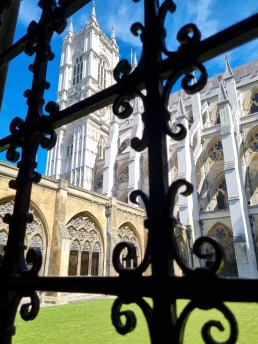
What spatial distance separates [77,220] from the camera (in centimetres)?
1220

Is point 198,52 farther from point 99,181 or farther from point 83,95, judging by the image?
point 83,95

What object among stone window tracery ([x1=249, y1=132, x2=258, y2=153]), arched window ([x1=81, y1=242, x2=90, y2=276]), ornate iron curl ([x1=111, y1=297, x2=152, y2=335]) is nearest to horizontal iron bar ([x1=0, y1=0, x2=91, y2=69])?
ornate iron curl ([x1=111, y1=297, x2=152, y2=335])

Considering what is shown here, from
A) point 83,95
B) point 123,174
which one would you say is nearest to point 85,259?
point 123,174

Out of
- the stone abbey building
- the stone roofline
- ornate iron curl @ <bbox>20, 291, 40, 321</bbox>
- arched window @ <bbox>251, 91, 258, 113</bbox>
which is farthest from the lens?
arched window @ <bbox>251, 91, 258, 113</bbox>

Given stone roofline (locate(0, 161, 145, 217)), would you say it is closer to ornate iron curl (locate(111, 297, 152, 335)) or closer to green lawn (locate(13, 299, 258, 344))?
green lawn (locate(13, 299, 258, 344))

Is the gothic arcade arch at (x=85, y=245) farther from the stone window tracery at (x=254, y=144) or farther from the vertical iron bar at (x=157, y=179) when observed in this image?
the stone window tracery at (x=254, y=144)

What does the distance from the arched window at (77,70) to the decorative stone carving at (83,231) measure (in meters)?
29.8

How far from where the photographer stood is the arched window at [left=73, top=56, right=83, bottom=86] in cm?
3753

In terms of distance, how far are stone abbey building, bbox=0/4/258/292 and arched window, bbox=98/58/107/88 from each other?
17cm

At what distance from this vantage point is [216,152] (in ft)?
76.1

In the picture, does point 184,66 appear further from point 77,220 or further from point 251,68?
point 251,68

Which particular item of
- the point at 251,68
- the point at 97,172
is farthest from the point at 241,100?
the point at 97,172

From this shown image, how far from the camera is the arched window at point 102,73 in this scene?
37366 mm

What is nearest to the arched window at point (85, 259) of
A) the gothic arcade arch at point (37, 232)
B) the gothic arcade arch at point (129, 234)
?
the gothic arcade arch at point (129, 234)
